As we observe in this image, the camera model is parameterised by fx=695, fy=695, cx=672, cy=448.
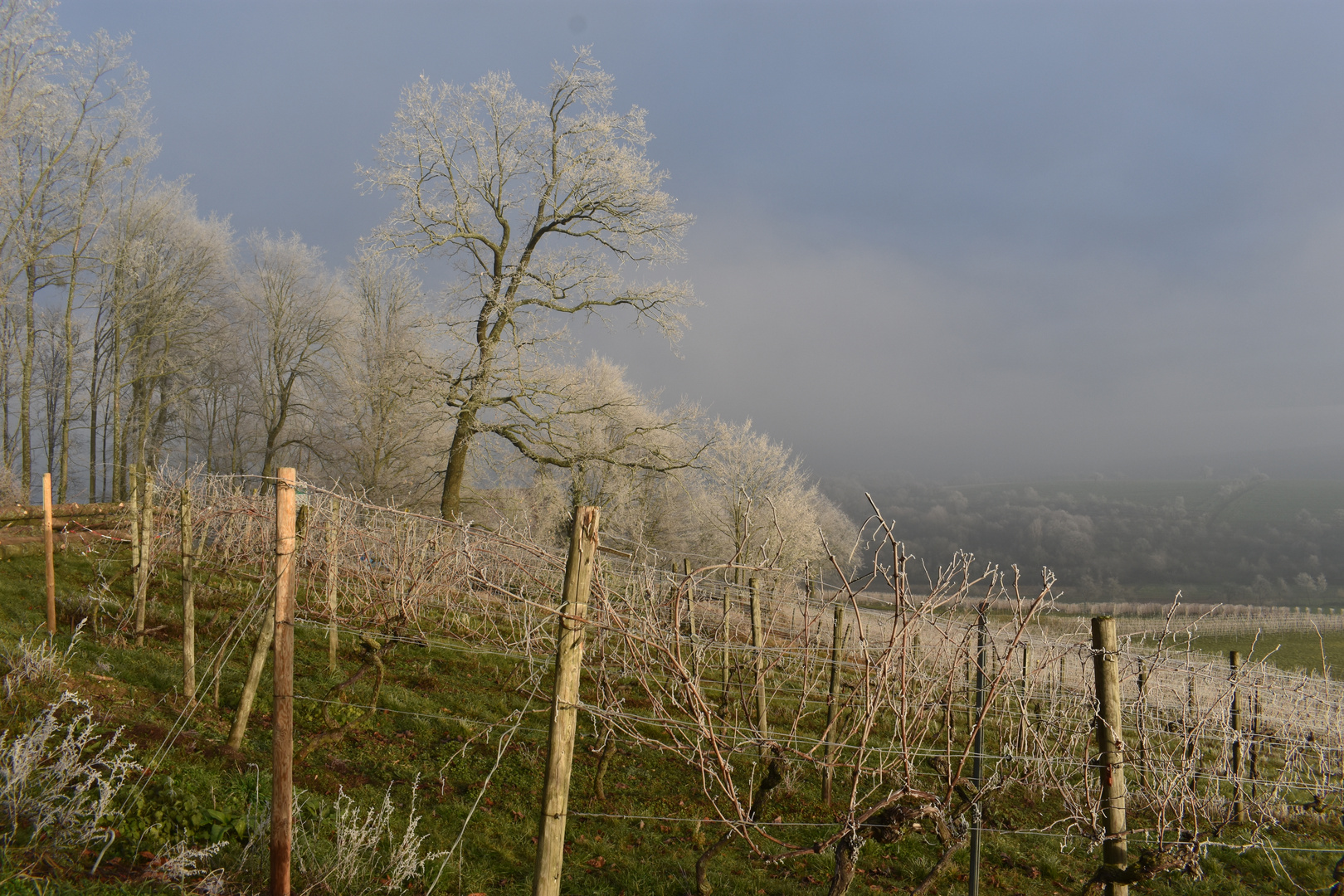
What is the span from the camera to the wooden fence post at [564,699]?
2.94m

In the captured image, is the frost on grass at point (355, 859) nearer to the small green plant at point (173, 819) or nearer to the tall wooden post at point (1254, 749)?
the small green plant at point (173, 819)

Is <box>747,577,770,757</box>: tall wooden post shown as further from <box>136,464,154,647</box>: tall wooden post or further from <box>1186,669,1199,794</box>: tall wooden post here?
<box>136,464,154,647</box>: tall wooden post

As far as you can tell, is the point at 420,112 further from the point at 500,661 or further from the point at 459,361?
the point at 500,661

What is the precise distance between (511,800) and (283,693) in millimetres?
2794

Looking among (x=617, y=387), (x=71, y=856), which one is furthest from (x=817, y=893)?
(x=617, y=387)

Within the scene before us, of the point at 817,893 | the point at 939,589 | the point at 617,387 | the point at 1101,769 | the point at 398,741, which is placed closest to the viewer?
the point at 939,589

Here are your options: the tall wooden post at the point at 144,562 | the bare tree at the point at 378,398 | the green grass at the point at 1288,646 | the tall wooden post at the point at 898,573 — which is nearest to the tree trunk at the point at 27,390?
the bare tree at the point at 378,398

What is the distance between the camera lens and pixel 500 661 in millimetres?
9625

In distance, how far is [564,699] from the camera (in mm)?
2941

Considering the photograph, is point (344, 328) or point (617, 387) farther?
point (617, 387)

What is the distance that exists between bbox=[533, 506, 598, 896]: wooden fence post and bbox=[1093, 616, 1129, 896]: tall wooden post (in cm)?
262

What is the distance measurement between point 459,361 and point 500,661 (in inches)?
364

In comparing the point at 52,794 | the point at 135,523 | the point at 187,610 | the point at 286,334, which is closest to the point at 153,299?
the point at 286,334

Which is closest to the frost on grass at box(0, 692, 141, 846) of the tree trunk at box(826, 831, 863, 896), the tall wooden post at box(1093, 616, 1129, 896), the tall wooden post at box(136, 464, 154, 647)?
the tree trunk at box(826, 831, 863, 896)
